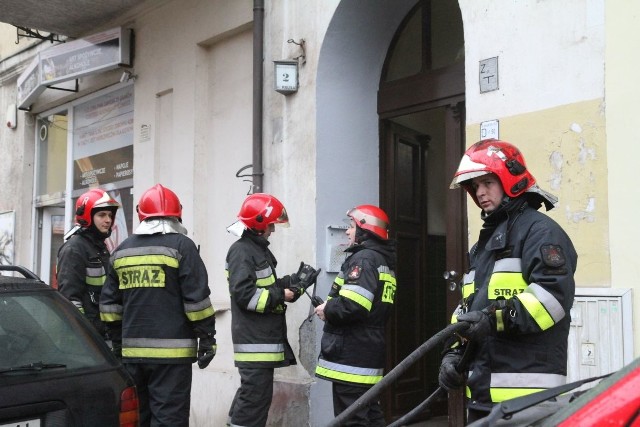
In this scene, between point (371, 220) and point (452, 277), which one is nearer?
point (371, 220)

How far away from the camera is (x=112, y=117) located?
966 cm

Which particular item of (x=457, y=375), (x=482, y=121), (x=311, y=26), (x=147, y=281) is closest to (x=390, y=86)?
(x=311, y=26)

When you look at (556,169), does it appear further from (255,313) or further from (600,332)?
(255,313)

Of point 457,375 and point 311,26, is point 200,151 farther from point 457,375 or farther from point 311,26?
point 457,375

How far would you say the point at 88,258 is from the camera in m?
5.56

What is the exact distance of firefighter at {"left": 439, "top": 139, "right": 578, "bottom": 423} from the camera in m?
2.97

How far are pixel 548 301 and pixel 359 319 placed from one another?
86.9 inches

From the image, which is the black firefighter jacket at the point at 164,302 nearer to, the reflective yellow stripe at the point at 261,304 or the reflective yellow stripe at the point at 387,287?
the reflective yellow stripe at the point at 261,304

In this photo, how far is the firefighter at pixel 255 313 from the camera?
5293mm

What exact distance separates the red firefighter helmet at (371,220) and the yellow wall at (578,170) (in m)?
1.06

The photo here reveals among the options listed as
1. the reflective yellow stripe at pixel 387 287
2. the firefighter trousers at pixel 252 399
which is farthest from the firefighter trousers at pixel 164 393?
the reflective yellow stripe at pixel 387 287

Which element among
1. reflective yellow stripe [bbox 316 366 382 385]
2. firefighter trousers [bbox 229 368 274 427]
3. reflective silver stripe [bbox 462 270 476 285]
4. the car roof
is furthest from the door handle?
the car roof

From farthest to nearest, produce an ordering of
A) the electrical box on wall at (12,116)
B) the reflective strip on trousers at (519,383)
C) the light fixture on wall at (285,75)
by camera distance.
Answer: the electrical box on wall at (12,116), the light fixture on wall at (285,75), the reflective strip on trousers at (519,383)

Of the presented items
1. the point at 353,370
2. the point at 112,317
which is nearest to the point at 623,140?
the point at 353,370
